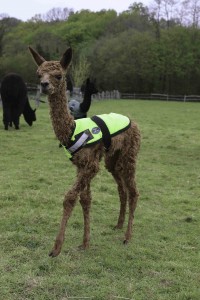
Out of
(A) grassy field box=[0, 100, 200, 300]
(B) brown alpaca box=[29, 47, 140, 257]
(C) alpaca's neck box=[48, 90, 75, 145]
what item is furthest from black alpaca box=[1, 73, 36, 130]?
(C) alpaca's neck box=[48, 90, 75, 145]

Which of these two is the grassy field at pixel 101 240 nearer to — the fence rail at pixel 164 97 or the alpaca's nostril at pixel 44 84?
the alpaca's nostril at pixel 44 84

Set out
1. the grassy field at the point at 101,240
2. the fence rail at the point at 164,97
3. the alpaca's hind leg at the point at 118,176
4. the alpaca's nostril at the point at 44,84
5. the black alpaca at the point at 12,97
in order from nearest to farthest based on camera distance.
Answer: the grassy field at the point at 101,240, the alpaca's nostril at the point at 44,84, the alpaca's hind leg at the point at 118,176, the black alpaca at the point at 12,97, the fence rail at the point at 164,97

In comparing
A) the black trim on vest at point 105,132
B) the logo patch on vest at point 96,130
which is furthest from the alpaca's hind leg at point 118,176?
the logo patch on vest at point 96,130

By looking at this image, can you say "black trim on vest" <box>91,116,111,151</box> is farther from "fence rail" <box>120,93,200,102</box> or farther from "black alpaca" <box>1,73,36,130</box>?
"fence rail" <box>120,93,200,102</box>

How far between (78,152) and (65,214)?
2.34 ft

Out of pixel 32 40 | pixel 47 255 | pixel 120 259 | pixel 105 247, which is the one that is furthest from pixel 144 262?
pixel 32 40

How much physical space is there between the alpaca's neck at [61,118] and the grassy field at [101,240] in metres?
1.37

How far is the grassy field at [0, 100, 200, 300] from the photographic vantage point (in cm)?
401

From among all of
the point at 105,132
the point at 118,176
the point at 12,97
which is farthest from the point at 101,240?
the point at 12,97

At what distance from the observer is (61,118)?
15.2ft

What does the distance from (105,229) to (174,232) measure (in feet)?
3.13

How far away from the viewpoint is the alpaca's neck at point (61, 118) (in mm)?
4590

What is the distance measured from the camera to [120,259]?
4688 mm

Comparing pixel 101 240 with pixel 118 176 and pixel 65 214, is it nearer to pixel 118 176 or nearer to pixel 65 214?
pixel 118 176
